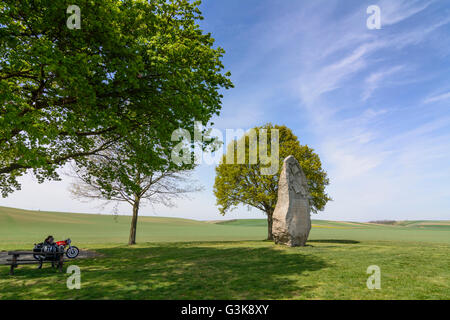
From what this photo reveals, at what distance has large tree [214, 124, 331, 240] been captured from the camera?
1032 inches

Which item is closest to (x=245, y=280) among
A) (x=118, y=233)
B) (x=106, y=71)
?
(x=106, y=71)

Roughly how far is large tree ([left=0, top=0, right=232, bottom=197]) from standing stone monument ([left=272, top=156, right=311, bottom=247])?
317 inches

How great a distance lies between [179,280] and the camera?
8781 millimetres

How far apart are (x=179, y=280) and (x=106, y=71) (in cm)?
884

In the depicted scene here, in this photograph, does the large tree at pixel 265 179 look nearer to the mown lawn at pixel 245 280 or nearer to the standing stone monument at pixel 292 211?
the standing stone monument at pixel 292 211

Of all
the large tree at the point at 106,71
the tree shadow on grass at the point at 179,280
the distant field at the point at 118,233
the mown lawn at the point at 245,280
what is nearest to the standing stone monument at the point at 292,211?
the tree shadow on grass at the point at 179,280

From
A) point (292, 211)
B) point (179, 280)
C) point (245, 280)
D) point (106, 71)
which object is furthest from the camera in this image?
point (292, 211)

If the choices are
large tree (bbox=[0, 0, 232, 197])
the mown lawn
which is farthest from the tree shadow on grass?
large tree (bbox=[0, 0, 232, 197])

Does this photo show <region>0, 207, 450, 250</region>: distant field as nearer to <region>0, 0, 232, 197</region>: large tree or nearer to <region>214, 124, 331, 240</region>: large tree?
<region>214, 124, 331, 240</region>: large tree

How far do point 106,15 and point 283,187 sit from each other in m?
14.6

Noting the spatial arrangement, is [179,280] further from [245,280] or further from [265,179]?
[265,179]

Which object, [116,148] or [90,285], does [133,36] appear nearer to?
[116,148]

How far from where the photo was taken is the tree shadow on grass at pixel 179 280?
23.7ft
